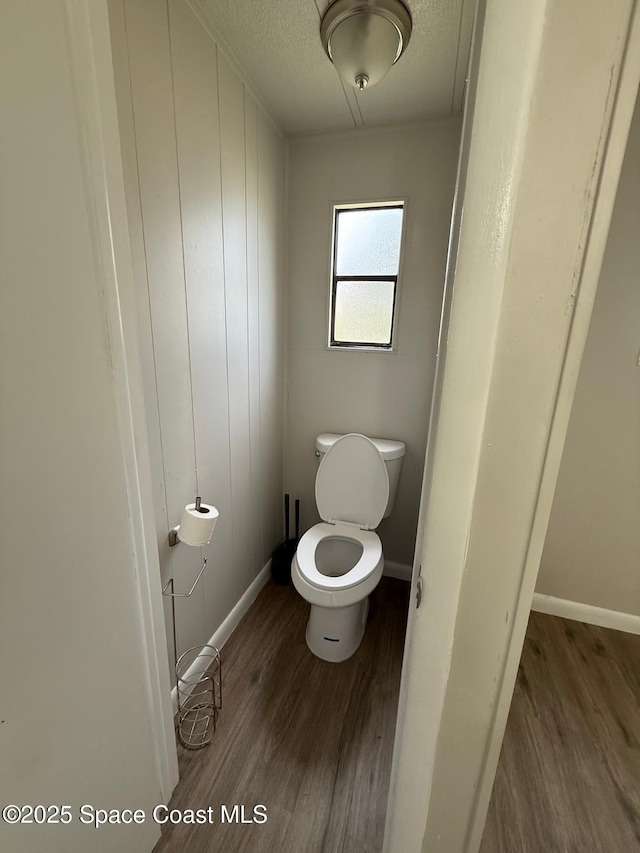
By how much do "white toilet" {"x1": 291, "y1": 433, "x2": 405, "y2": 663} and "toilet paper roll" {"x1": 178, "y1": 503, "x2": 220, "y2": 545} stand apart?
0.50 m

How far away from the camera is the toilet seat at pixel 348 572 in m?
1.42

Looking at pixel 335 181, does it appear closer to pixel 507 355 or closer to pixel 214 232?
pixel 214 232

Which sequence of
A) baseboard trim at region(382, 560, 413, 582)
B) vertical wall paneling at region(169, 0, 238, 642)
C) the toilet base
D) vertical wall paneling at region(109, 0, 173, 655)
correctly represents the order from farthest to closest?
baseboard trim at region(382, 560, 413, 582) < the toilet base < vertical wall paneling at region(169, 0, 238, 642) < vertical wall paneling at region(109, 0, 173, 655)

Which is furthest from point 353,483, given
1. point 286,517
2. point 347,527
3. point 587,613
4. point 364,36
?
point 364,36

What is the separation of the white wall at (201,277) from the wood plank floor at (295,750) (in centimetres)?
30

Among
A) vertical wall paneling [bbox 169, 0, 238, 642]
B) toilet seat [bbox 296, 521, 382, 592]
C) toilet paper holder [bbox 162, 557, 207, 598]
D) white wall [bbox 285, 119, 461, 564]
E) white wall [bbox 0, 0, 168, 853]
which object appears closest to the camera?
white wall [bbox 0, 0, 168, 853]

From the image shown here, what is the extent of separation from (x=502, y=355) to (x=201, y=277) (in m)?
1.12

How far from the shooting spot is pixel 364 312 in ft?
6.31

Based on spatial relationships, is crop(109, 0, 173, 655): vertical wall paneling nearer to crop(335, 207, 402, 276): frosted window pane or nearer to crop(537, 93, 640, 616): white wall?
crop(335, 207, 402, 276): frosted window pane

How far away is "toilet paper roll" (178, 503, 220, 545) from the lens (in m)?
1.14

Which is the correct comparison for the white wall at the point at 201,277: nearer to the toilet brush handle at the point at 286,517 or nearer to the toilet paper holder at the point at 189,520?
the toilet paper holder at the point at 189,520

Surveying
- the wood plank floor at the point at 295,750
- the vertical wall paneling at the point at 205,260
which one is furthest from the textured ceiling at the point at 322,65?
the wood plank floor at the point at 295,750

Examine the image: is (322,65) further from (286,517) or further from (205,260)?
(286,517)

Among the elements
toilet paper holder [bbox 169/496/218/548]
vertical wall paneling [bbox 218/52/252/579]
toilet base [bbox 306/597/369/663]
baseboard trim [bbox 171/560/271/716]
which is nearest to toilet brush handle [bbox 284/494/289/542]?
baseboard trim [bbox 171/560/271/716]
